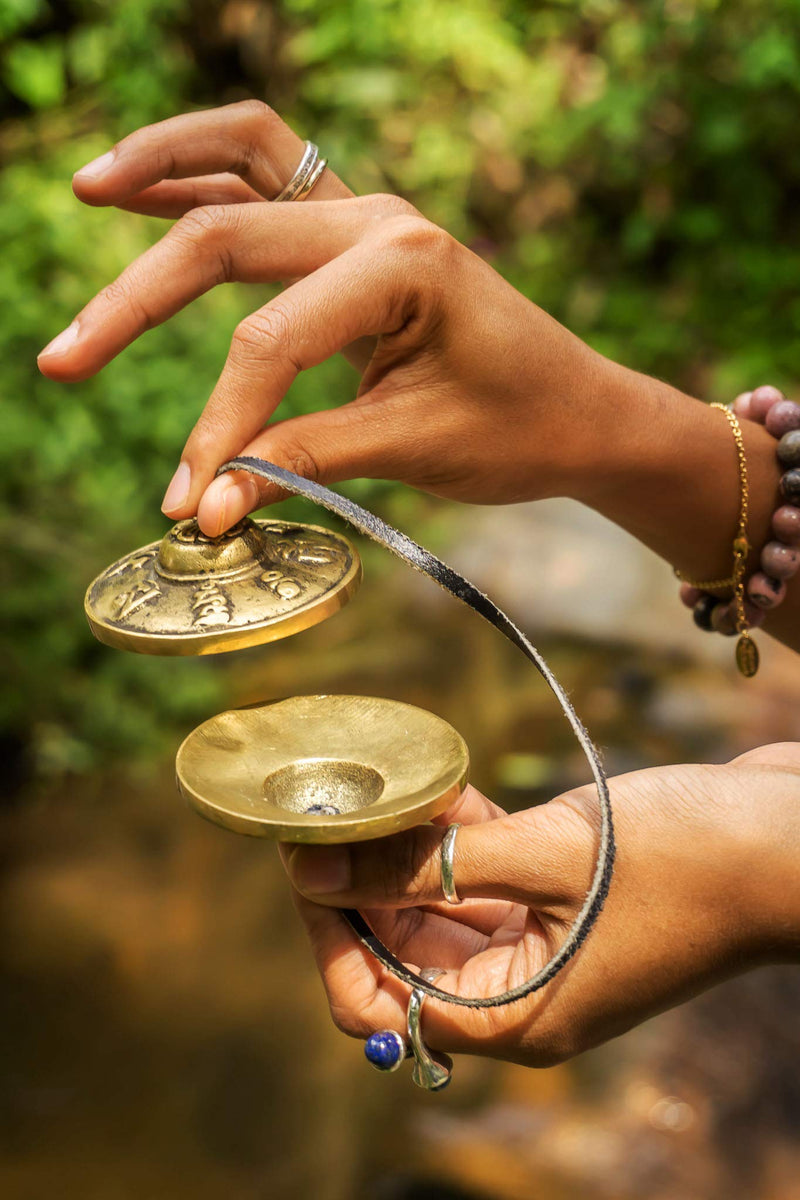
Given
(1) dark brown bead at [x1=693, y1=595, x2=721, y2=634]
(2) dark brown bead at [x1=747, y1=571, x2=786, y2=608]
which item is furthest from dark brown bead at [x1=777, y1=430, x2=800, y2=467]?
(1) dark brown bead at [x1=693, y1=595, x2=721, y2=634]

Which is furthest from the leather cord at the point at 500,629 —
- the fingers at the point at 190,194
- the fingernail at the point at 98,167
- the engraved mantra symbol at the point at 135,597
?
the fingers at the point at 190,194

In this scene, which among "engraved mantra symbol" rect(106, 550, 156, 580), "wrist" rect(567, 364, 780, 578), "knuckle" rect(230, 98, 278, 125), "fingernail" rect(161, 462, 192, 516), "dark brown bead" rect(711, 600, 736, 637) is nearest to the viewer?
"fingernail" rect(161, 462, 192, 516)

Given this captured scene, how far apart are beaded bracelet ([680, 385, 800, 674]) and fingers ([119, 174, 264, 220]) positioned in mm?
1263

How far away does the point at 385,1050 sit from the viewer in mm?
1682

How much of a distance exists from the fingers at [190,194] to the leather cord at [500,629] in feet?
3.18

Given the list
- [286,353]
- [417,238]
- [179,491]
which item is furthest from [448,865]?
[417,238]

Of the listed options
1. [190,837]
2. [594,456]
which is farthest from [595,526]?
[594,456]

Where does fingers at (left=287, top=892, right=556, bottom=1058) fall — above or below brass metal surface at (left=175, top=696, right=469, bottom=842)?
below

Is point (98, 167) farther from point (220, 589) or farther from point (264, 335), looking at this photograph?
point (220, 589)

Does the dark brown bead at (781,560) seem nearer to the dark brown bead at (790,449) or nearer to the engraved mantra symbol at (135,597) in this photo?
the dark brown bead at (790,449)

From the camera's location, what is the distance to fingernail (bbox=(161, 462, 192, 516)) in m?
1.63

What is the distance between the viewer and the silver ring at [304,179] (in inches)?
86.2

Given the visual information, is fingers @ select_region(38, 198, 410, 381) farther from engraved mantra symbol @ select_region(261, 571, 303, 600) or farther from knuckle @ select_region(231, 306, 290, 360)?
engraved mantra symbol @ select_region(261, 571, 303, 600)

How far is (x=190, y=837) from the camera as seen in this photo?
492 cm
